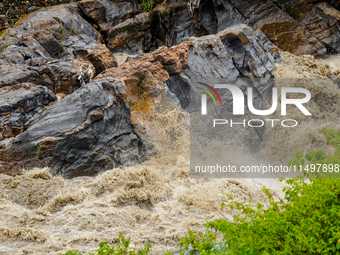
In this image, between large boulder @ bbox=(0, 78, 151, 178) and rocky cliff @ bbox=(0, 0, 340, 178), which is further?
rocky cliff @ bbox=(0, 0, 340, 178)

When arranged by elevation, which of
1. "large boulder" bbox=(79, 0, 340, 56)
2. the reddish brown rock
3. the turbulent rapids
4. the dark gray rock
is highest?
"large boulder" bbox=(79, 0, 340, 56)

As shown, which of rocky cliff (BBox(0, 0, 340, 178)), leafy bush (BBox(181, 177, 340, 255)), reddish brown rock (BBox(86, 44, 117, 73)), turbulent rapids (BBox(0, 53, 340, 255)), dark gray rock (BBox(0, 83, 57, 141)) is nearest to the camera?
leafy bush (BBox(181, 177, 340, 255))

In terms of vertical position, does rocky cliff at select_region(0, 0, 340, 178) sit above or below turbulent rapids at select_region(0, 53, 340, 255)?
above

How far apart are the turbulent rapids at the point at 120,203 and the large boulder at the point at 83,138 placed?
Answer: 0.28 metres

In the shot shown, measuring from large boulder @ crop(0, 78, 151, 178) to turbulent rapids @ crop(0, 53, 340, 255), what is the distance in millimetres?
280

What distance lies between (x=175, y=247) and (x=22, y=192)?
3571 mm

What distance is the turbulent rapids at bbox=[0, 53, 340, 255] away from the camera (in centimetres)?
485

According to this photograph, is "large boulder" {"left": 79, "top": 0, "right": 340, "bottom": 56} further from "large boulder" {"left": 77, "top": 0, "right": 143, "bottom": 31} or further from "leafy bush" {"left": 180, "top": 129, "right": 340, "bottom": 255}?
"leafy bush" {"left": 180, "top": 129, "right": 340, "bottom": 255}

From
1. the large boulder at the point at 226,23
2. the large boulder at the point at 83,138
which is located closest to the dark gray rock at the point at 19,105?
the large boulder at the point at 83,138

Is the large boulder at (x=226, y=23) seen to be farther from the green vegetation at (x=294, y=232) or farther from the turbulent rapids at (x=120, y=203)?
the green vegetation at (x=294, y=232)

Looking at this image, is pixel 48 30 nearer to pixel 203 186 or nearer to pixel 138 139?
pixel 138 139

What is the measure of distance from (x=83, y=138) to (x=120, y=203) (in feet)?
6.10

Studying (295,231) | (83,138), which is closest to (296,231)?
(295,231)

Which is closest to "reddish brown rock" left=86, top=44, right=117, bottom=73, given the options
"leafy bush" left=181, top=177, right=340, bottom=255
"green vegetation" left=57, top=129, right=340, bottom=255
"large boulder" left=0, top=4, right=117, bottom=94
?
"large boulder" left=0, top=4, right=117, bottom=94
